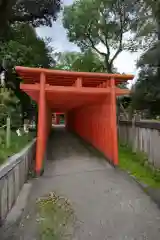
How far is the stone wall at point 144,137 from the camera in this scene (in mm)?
6691

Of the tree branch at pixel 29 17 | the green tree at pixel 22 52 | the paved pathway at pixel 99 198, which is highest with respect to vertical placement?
the tree branch at pixel 29 17

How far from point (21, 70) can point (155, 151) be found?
4.51 m

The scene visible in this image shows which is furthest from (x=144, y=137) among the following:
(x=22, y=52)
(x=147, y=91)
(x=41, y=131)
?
(x=22, y=52)

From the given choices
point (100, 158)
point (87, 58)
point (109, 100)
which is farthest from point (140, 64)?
point (87, 58)

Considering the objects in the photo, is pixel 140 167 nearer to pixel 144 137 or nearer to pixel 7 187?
pixel 144 137

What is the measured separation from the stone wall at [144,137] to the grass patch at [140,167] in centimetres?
19

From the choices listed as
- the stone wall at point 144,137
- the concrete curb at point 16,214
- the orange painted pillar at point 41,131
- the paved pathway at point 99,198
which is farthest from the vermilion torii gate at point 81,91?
the concrete curb at point 16,214

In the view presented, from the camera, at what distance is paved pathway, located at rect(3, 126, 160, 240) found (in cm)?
357

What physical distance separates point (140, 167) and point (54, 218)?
13.1 ft

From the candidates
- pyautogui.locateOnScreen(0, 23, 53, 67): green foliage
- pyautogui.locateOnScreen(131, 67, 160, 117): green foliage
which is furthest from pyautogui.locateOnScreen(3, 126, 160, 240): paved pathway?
pyautogui.locateOnScreen(0, 23, 53, 67): green foliage

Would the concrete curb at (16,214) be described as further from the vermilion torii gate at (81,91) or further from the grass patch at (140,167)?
the grass patch at (140,167)

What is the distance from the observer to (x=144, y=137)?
7.70 m

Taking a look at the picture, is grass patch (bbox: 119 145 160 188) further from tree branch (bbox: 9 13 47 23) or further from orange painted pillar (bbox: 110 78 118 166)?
tree branch (bbox: 9 13 47 23)

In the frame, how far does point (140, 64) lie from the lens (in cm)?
708
